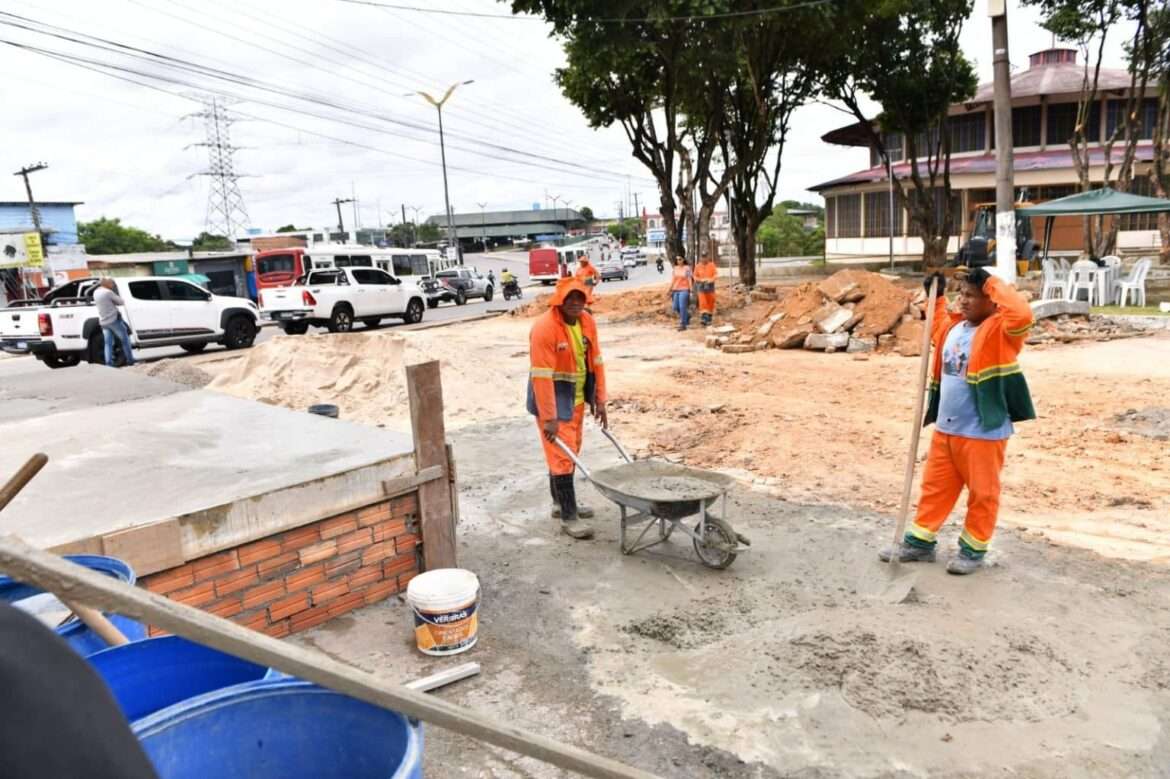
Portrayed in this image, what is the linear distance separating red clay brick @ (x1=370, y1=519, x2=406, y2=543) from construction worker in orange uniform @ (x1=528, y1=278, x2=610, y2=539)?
1260 millimetres

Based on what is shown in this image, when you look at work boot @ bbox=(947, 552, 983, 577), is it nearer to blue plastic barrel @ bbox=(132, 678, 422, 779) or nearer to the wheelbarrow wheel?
the wheelbarrow wheel

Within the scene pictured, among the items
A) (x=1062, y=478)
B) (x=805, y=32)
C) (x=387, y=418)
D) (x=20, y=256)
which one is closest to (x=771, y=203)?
(x=805, y=32)

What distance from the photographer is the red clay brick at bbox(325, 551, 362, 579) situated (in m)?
4.25

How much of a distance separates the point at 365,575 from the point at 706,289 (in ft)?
Result: 47.0

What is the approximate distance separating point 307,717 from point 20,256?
3911 cm

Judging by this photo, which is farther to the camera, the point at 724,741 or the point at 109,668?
the point at 724,741

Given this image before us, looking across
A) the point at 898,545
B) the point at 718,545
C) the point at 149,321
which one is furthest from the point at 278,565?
the point at 149,321

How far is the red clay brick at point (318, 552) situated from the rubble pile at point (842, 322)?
1078 centimetres

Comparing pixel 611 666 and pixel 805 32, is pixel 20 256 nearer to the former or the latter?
pixel 805 32

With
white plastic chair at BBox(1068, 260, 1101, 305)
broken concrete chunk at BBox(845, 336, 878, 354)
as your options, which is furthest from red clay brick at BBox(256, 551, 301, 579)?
white plastic chair at BBox(1068, 260, 1101, 305)

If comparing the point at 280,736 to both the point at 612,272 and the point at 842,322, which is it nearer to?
the point at 842,322

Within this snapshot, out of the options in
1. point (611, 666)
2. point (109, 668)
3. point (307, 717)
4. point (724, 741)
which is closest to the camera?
point (307, 717)

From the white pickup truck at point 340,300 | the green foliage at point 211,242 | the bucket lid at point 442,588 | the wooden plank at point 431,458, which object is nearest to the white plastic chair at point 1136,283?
the white pickup truck at point 340,300

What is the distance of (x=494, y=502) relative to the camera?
6398mm
